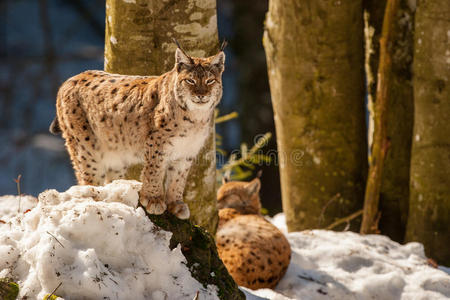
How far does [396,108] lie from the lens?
222 inches

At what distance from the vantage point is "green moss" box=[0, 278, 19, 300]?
101 inches

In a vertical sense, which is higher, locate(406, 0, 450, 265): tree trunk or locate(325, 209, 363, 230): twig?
locate(406, 0, 450, 265): tree trunk

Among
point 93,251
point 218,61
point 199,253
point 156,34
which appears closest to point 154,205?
point 199,253

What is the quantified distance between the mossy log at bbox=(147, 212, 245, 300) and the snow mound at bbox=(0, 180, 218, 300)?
0.27ft

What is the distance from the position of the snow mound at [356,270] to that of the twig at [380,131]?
0.77 feet

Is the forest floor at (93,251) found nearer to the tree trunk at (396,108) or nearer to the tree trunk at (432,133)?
the tree trunk at (432,133)

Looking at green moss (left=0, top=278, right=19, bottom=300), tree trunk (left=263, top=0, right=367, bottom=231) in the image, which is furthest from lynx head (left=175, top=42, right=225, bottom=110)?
tree trunk (left=263, top=0, right=367, bottom=231)

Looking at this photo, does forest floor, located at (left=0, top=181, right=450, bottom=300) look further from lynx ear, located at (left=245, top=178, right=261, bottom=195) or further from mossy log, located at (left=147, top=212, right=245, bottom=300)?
lynx ear, located at (left=245, top=178, right=261, bottom=195)

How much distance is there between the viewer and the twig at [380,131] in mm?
5293

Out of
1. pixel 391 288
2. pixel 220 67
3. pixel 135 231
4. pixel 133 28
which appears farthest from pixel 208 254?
pixel 391 288

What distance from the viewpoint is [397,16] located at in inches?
214

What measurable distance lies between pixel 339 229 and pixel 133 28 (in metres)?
3.17

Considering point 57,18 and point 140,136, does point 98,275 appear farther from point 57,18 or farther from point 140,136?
point 57,18

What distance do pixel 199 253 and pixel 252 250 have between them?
4.50 feet
